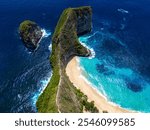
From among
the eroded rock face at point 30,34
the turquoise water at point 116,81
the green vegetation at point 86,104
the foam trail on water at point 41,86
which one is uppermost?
the eroded rock face at point 30,34

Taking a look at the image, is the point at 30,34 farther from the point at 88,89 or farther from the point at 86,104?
the point at 86,104

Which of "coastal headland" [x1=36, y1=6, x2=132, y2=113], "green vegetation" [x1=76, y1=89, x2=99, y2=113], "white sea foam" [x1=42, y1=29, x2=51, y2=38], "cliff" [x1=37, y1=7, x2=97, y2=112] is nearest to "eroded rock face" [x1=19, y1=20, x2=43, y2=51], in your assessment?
"white sea foam" [x1=42, y1=29, x2=51, y2=38]

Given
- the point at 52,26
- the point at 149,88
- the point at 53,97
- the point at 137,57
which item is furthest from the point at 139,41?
the point at 53,97

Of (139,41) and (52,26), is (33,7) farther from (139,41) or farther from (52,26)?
(139,41)

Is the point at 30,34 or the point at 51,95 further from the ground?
the point at 51,95

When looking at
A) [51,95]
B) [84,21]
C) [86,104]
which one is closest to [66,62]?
[86,104]

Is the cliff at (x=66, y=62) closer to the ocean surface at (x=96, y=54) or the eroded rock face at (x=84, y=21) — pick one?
the eroded rock face at (x=84, y=21)

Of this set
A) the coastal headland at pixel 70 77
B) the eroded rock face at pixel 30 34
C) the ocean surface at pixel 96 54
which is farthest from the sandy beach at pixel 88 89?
the eroded rock face at pixel 30 34
